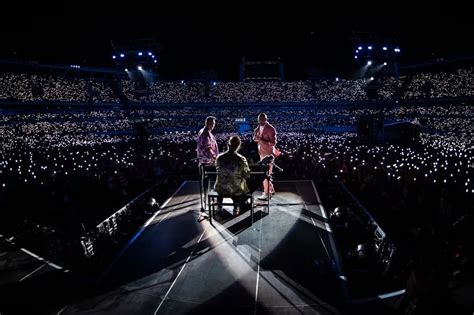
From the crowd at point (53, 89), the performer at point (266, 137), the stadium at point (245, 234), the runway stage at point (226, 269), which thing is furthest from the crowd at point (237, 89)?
the runway stage at point (226, 269)

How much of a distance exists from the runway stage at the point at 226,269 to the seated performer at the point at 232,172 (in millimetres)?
697

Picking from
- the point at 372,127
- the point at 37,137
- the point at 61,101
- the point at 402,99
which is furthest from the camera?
the point at 402,99

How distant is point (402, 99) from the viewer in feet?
110

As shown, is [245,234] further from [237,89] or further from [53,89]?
[237,89]

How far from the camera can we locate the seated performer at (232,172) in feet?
17.0

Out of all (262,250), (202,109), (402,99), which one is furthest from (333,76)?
(262,250)

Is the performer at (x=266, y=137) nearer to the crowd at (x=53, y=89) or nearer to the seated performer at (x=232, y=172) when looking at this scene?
the seated performer at (x=232, y=172)

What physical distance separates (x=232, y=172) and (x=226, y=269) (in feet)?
5.53

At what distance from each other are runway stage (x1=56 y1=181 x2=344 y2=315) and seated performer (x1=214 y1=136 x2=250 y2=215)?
697 mm

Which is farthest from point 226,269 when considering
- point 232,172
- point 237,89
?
point 237,89

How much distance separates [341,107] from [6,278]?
3681 cm

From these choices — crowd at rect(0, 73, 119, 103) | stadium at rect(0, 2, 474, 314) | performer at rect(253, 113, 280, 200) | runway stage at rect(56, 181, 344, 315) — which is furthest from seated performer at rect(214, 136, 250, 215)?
crowd at rect(0, 73, 119, 103)

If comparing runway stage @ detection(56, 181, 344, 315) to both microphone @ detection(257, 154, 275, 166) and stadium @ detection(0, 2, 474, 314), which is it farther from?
microphone @ detection(257, 154, 275, 166)

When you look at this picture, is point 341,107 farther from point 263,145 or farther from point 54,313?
point 54,313
